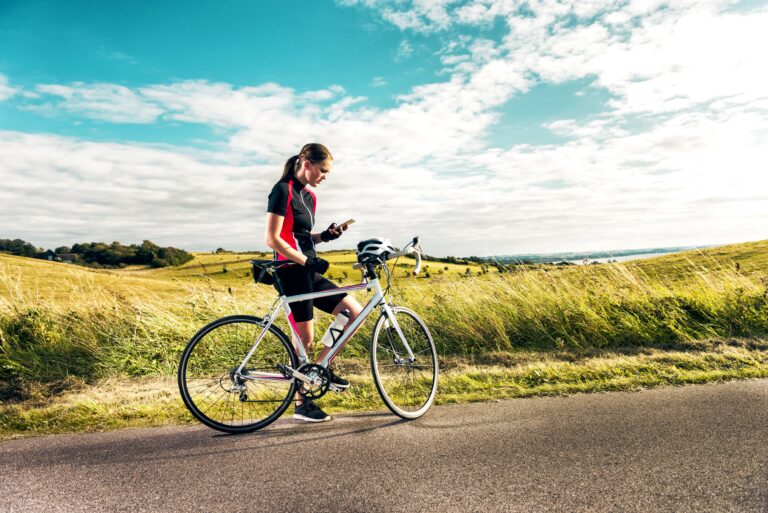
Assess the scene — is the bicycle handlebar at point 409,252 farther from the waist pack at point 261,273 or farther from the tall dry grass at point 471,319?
the tall dry grass at point 471,319

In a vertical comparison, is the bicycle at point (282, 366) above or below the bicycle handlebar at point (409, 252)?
below

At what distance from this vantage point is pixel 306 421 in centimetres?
441

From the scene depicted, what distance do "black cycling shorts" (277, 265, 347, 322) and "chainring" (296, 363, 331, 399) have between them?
47 centimetres

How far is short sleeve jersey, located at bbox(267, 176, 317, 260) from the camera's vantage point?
4.32 metres

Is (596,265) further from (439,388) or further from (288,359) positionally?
(288,359)

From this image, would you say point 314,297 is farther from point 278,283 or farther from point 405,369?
point 405,369

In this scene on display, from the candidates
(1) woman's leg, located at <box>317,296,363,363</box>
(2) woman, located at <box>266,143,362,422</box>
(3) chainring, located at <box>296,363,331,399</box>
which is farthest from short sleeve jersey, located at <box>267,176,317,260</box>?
(3) chainring, located at <box>296,363,331,399</box>

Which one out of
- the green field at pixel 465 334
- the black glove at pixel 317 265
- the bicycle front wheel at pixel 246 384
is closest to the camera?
the bicycle front wheel at pixel 246 384

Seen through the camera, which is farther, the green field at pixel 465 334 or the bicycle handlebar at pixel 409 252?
the green field at pixel 465 334

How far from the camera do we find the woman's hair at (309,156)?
14.7 ft

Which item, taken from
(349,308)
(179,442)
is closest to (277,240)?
(349,308)

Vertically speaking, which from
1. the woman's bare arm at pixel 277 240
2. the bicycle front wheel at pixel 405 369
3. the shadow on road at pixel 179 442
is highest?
the woman's bare arm at pixel 277 240

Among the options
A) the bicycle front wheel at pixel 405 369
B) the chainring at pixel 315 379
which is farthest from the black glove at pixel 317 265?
the chainring at pixel 315 379

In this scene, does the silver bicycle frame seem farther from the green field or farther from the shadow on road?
the green field
